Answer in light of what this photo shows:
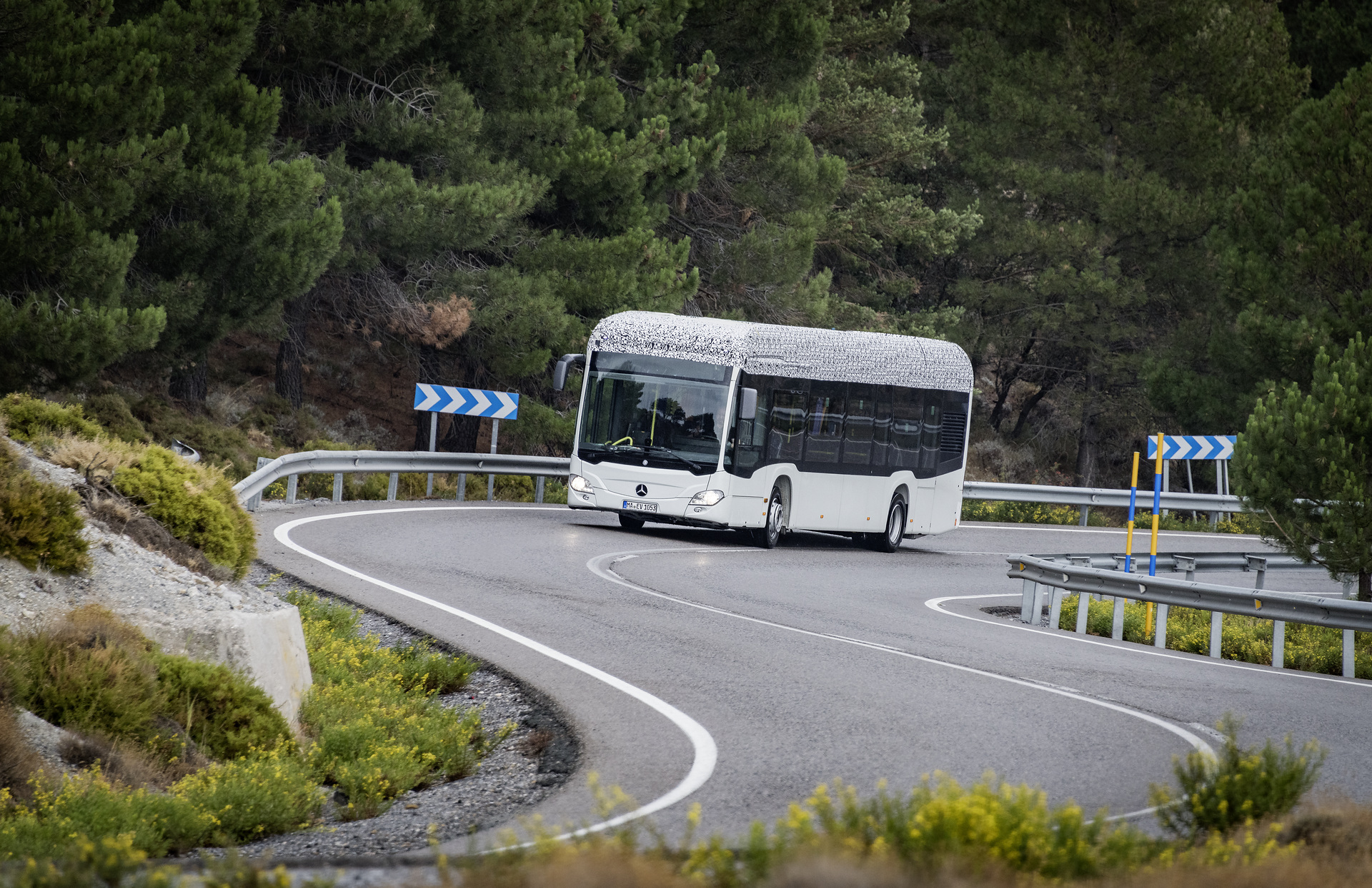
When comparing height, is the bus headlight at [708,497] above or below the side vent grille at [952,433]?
below

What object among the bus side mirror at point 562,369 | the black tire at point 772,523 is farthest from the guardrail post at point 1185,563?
the bus side mirror at point 562,369

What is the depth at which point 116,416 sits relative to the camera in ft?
71.5

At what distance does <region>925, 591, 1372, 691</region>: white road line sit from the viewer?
12.4 meters

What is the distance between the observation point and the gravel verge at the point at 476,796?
6.56 m

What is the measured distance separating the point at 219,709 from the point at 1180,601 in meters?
9.31

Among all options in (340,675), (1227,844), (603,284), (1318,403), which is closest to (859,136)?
(603,284)

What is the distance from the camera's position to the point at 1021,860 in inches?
189

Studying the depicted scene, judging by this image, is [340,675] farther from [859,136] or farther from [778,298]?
[859,136]

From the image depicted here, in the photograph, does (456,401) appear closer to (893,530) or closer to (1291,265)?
(893,530)

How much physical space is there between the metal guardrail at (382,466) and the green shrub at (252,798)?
34.5 ft

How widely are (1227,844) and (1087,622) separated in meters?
11.5

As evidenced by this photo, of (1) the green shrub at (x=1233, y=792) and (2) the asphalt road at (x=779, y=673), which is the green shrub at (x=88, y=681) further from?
(1) the green shrub at (x=1233, y=792)

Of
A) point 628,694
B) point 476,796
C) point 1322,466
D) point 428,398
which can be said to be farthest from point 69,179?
point 1322,466

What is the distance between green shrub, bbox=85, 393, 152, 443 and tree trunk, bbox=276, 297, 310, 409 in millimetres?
5976
